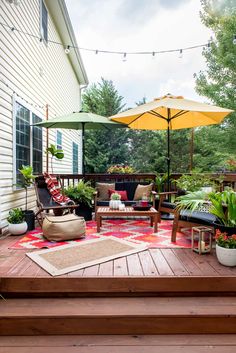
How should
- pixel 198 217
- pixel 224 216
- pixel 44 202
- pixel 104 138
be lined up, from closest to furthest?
1. pixel 224 216
2. pixel 198 217
3. pixel 44 202
4. pixel 104 138

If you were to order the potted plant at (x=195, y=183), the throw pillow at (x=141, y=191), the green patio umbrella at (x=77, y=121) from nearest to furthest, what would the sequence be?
the potted plant at (x=195, y=183)
the green patio umbrella at (x=77, y=121)
the throw pillow at (x=141, y=191)

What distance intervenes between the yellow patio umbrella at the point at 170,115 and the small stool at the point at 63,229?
7.06 feet

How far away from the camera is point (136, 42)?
38.4ft

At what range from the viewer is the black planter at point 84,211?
532cm

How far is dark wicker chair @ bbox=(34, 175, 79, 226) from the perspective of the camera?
4570mm

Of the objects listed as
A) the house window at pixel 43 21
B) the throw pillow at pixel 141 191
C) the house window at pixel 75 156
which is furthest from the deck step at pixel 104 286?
the house window at pixel 75 156

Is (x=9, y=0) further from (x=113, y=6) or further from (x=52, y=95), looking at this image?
(x=113, y=6)

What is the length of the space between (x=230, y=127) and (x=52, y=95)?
25.5ft

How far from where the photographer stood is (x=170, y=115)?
556cm

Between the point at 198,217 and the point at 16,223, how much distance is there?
9.10 feet

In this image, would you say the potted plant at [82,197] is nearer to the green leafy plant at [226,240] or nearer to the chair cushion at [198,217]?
the chair cushion at [198,217]

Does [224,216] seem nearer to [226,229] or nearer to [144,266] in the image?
[226,229]

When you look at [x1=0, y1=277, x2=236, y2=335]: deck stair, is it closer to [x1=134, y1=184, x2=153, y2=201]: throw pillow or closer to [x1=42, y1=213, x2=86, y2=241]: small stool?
[x1=42, y1=213, x2=86, y2=241]: small stool

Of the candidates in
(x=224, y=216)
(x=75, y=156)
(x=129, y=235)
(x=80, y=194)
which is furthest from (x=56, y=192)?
(x=75, y=156)
